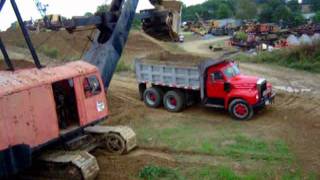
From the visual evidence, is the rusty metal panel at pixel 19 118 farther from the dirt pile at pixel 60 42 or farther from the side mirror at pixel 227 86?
the dirt pile at pixel 60 42

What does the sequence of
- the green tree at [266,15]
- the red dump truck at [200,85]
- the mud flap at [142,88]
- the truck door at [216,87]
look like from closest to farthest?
1. the red dump truck at [200,85]
2. the truck door at [216,87]
3. the mud flap at [142,88]
4. the green tree at [266,15]

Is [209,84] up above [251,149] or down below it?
above

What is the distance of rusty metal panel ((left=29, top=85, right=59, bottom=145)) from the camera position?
10844mm

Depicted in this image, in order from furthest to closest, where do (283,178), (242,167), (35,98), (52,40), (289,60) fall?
(52,40), (289,60), (242,167), (283,178), (35,98)

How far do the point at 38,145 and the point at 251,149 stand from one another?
19.9 feet

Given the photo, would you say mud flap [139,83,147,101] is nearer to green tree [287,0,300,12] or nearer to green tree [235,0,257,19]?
green tree [287,0,300,12]

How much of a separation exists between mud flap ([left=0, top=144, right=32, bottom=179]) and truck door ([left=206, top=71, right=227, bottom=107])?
8.85 metres

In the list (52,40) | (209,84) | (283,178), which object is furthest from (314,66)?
(52,40)

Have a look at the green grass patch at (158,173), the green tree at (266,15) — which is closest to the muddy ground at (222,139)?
the green grass patch at (158,173)

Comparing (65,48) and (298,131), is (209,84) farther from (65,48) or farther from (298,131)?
(65,48)

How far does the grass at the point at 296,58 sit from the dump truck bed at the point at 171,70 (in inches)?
371

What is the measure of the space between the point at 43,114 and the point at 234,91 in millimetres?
8347

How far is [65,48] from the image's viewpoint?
136 ft

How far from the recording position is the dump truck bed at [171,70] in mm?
18266
